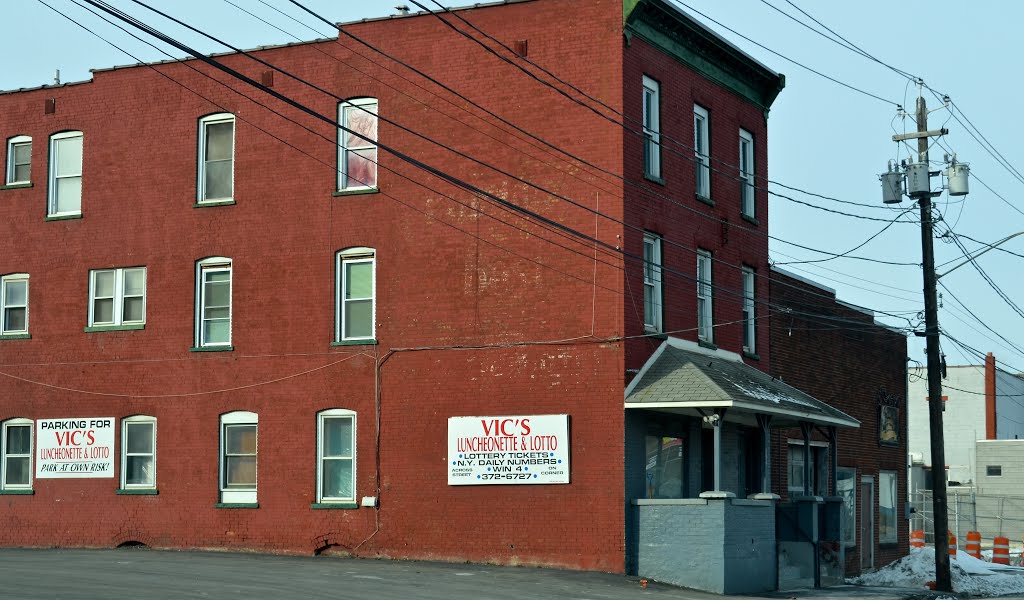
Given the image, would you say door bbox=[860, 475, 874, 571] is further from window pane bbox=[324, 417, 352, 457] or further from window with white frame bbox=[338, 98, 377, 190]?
window with white frame bbox=[338, 98, 377, 190]

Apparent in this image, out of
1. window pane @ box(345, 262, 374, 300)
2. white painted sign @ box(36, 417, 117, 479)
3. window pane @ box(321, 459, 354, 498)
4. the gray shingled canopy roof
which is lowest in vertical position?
window pane @ box(321, 459, 354, 498)

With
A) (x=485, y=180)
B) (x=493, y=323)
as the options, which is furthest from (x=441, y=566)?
(x=485, y=180)

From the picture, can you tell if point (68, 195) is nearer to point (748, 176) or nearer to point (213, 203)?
point (213, 203)

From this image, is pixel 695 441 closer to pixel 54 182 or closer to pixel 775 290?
pixel 775 290

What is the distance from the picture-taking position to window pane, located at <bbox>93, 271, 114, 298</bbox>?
31094mm

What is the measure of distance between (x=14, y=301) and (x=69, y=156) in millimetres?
3591

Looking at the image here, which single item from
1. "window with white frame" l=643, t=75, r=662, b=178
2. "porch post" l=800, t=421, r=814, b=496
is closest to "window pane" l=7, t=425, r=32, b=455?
"window with white frame" l=643, t=75, r=662, b=178

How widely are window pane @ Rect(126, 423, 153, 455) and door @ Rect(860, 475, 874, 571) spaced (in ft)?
62.3

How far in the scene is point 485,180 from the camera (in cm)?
2770

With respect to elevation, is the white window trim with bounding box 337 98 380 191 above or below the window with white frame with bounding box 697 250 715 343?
above

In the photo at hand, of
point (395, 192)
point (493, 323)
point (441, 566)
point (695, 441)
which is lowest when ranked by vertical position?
point (441, 566)

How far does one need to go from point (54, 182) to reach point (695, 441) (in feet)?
51.1

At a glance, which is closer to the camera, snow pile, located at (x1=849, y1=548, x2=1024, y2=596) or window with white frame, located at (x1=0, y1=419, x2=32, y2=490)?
snow pile, located at (x1=849, y1=548, x2=1024, y2=596)

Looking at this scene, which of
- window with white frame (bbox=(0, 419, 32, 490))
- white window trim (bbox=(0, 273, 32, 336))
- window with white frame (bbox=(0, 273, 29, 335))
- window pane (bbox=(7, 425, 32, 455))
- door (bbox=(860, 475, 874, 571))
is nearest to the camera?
window with white frame (bbox=(0, 419, 32, 490))
